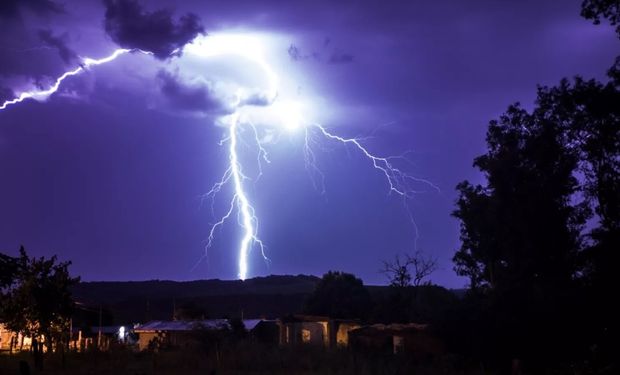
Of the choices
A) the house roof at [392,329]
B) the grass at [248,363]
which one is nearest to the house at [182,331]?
the grass at [248,363]

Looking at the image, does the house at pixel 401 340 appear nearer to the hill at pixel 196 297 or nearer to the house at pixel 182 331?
the house at pixel 182 331

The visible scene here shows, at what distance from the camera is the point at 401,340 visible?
25984mm

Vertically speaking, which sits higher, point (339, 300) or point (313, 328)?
point (339, 300)

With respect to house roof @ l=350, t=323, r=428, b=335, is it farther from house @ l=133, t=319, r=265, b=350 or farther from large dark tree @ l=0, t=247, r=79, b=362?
large dark tree @ l=0, t=247, r=79, b=362

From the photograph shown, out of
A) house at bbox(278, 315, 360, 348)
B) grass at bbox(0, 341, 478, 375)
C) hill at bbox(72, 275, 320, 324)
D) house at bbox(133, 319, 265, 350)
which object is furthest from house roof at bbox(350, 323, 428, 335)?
hill at bbox(72, 275, 320, 324)

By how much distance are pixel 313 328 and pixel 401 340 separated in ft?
35.1

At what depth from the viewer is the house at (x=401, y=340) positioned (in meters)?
25.1

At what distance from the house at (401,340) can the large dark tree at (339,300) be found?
1555 centimetres

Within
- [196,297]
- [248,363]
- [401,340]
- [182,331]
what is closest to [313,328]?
[182,331]

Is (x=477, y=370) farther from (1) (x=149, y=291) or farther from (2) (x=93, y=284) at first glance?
(2) (x=93, y=284)

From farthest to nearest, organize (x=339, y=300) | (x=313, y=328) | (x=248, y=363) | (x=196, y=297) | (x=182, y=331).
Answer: (x=196, y=297) → (x=339, y=300) → (x=182, y=331) → (x=313, y=328) → (x=248, y=363)

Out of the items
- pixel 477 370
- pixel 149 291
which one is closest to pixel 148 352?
pixel 477 370

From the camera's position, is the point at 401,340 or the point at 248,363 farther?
the point at 401,340

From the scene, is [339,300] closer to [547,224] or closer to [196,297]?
[547,224]
